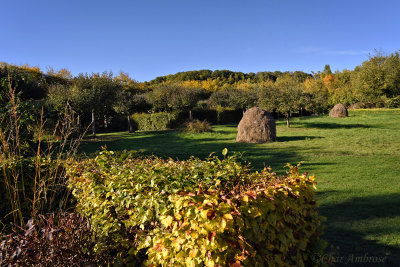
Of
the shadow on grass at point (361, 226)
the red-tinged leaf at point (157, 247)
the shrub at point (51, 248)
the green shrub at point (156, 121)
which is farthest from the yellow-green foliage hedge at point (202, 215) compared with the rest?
the green shrub at point (156, 121)

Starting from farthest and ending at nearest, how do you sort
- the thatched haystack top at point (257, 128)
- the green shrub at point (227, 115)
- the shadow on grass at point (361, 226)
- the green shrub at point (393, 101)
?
the green shrub at point (393, 101)
the green shrub at point (227, 115)
the thatched haystack top at point (257, 128)
the shadow on grass at point (361, 226)

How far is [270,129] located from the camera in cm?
1484

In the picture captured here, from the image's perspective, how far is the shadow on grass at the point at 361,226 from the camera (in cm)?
361

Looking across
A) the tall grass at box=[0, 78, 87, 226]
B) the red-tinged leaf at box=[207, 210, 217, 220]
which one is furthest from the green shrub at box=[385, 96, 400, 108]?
the red-tinged leaf at box=[207, 210, 217, 220]

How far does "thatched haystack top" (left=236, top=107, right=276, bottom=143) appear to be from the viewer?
Answer: 48.3ft

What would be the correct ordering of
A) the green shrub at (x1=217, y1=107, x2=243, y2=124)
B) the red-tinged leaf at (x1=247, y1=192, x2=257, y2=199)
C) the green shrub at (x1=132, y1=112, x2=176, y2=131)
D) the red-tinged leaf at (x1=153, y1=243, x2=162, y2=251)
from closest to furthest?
the red-tinged leaf at (x1=247, y1=192, x2=257, y2=199)
the red-tinged leaf at (x1=153, y1=243, x2=162, y2=251)
the green shrub at (x1=132, y1=112, x2=176, y2=131)
the green shrub at (x1=217, y1=107, x2=243, y2=124)

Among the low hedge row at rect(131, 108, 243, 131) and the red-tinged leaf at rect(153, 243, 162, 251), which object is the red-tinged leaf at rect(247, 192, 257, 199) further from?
the low hedge row at rect(131, 108, 243, 131)

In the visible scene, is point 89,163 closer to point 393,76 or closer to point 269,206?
point 269,206

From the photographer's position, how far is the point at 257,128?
Result: 14.8 m

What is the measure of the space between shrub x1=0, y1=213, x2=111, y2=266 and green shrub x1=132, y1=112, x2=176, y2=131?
73.6ft

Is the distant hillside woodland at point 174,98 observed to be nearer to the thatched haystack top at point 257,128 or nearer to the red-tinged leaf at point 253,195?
the thatched haystack top at point 257,128

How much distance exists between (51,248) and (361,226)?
444 centimetres

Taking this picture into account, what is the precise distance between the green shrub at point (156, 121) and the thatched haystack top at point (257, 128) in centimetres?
1127

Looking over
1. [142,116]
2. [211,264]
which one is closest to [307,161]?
[211,264]
